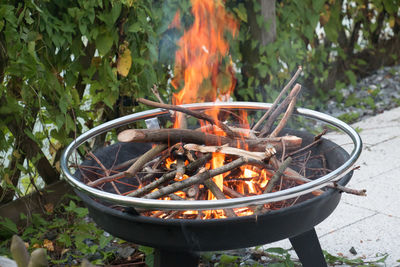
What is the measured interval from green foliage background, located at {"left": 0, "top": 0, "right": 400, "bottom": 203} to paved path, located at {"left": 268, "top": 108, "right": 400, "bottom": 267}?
720 millimetres

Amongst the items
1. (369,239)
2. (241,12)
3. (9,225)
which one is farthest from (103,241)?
(241,12)

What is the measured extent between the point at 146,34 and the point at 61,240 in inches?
38.8

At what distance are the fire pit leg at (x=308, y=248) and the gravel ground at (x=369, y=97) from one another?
2.13m

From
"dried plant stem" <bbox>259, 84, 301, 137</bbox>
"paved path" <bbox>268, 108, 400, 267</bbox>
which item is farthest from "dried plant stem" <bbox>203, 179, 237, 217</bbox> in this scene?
"paved path" <bbox>268, 108, 400, 267</bbox>

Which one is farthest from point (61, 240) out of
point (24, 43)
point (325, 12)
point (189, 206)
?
point (325, 12)

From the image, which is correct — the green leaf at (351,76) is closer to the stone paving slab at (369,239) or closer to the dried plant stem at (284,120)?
the stone paving slab at (369,239)

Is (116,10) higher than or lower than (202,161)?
higher

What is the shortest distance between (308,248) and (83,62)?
1346 mm

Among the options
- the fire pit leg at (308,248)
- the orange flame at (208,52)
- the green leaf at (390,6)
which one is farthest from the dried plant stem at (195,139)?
the green leaf at (390,6)

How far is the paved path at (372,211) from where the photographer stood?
2.36 metres

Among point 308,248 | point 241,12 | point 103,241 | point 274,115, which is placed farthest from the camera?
point 241,12

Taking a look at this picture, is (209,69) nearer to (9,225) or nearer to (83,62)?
(83,62)

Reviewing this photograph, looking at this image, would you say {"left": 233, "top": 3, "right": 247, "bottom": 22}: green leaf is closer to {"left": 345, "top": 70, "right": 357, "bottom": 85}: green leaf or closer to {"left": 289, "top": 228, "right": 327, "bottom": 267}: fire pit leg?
{"left": 345, "top": 70, "right": 357, "bottom": 85}: green leaf

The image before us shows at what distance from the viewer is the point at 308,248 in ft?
6.07
